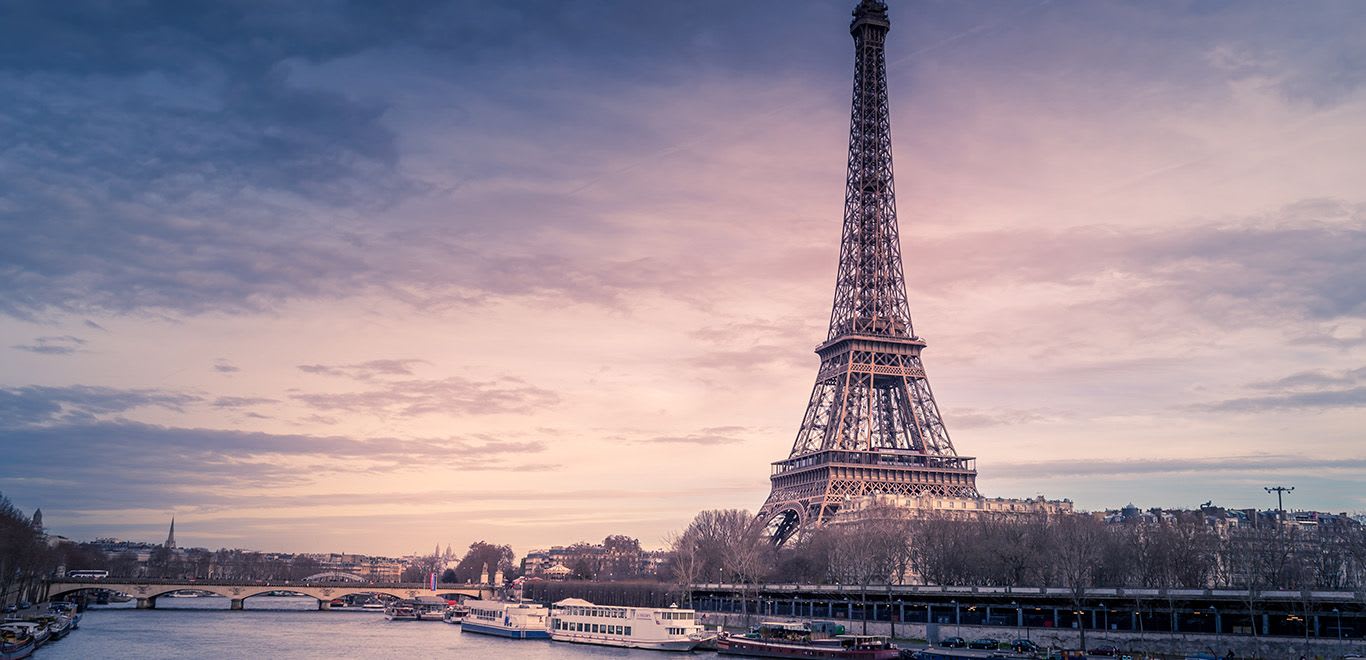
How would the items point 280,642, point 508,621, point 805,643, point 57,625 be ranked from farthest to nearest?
point 508,621, point 57,625, point 280,642, point 805,643

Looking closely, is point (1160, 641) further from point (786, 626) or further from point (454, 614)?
point (454, 614)

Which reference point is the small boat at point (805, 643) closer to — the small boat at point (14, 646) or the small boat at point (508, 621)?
the small boat at point (508, 621)

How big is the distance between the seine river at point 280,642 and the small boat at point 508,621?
206 centimetres

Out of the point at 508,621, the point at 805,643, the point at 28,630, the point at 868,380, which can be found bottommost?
the point at 508,621

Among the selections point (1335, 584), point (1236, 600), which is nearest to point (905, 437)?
point (1335, 584)

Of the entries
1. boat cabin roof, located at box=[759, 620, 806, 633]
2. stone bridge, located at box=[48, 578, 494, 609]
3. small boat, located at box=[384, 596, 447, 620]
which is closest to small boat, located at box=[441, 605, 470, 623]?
small boat, located at box=[384, 596, 447, 620]

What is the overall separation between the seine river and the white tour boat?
1799mm


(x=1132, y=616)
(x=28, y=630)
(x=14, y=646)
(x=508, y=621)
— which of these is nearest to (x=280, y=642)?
(x=28, y=630)

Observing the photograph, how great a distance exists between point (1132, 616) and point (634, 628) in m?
42.4

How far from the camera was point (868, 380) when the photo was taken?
142m

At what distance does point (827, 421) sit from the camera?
144125 mm

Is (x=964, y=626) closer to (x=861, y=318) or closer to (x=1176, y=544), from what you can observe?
(x=1176, y=544)

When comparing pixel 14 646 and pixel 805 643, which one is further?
pixel 805 643

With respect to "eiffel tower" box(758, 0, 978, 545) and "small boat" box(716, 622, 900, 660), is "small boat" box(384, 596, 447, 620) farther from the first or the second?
"small boat" box(716, 622, 900, 660)
